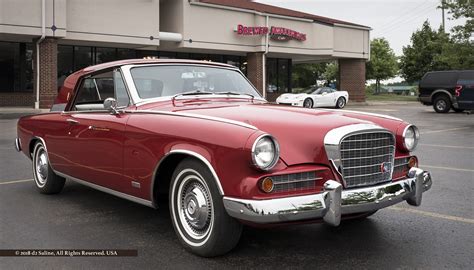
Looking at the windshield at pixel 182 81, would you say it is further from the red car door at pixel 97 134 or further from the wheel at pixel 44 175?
the wheel at pixel 44 175

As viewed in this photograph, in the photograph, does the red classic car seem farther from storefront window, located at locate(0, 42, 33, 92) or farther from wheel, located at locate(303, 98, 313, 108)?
storefront window, located at locate(0, 42, 33, 92)

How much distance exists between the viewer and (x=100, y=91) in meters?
5.44

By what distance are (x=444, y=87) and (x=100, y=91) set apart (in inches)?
861

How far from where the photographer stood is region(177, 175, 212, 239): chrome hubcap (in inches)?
147

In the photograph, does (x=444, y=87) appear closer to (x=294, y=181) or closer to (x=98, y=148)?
(x=98, y=148)

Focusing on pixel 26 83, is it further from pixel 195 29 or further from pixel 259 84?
pixel 259 84

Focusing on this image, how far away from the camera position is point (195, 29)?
26.2m

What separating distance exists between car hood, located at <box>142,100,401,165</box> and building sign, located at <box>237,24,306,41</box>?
2424cm

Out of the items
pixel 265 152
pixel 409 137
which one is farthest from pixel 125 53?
pixel 265 152

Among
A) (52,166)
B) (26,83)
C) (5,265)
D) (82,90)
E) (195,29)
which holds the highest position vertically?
(195,29)

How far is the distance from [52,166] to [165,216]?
168 cm

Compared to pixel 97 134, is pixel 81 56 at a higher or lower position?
higher

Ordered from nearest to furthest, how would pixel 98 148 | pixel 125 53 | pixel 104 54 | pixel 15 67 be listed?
pixel 98 148 → pixel 15 67 → pixel 104 54 → pixel 125 53

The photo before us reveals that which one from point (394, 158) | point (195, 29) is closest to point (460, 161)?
point (394, 158)
